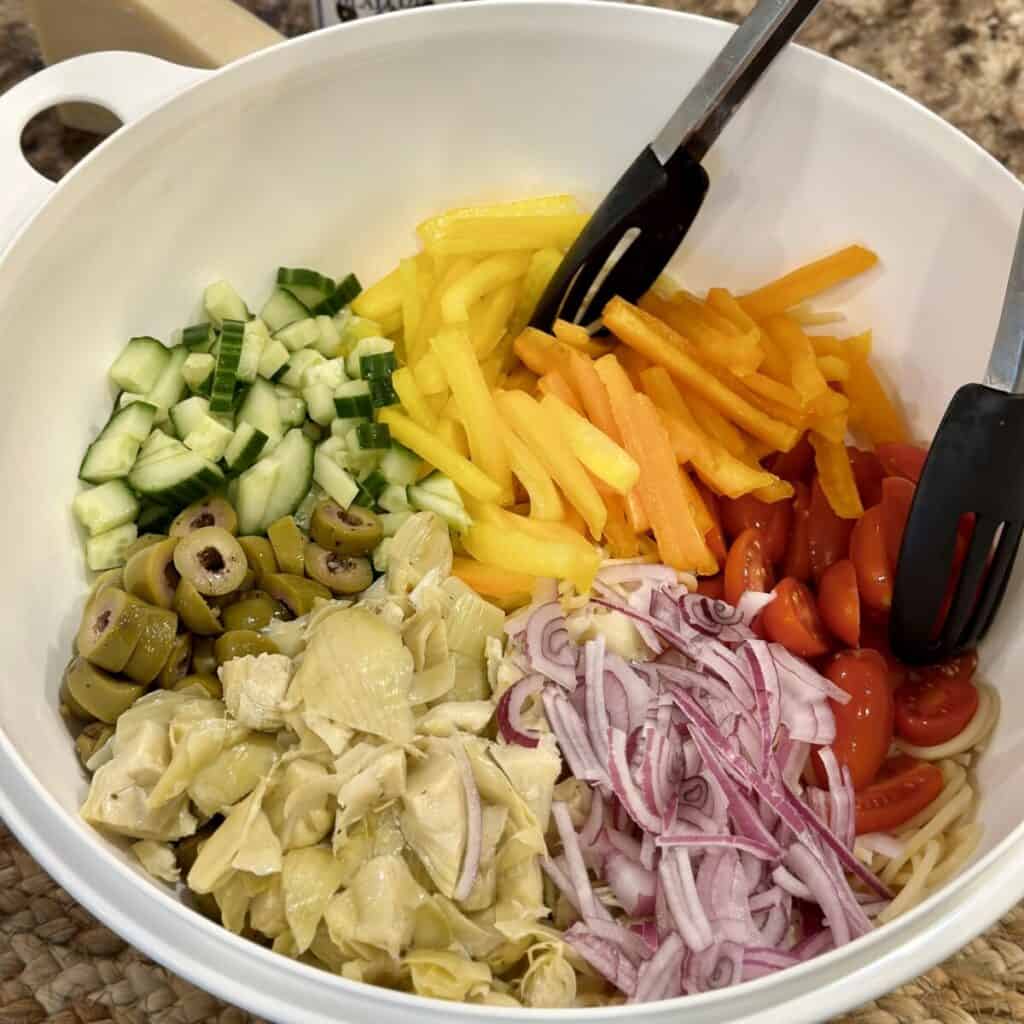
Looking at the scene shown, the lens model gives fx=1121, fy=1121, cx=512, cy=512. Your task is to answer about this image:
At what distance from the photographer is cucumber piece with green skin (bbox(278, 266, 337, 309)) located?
1.85 metres

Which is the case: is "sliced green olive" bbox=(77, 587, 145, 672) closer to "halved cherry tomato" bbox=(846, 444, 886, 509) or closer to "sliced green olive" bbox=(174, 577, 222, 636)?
"sliced green olive" bbox=(174, 577, 222, 636)

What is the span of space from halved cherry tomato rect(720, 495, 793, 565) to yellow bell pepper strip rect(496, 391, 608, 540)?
22cm

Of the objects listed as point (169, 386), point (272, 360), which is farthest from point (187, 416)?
point (272, 360)

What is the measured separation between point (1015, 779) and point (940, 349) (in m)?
0.72

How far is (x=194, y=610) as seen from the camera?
1.46 m

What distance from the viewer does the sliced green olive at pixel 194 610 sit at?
4.80 feet

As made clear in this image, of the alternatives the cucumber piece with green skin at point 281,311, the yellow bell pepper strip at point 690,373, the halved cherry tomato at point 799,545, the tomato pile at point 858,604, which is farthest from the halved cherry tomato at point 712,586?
the cucumber piece with green skin at point 281,311

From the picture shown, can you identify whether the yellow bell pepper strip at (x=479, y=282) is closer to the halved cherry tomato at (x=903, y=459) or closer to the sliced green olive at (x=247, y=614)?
the sliced green olive at (x=247, y=614)

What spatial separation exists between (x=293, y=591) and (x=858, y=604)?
0.80 meters

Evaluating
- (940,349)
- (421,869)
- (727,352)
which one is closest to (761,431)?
(727,352)

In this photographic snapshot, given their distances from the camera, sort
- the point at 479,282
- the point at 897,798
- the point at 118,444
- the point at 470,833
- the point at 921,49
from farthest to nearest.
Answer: the point at 921,49
the point at 479,282
the point at 118,444
the point at 897,798
the point at 470,833

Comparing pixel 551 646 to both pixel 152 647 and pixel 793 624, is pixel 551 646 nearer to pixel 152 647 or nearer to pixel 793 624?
pixel 793 624

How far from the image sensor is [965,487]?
4.57 feet

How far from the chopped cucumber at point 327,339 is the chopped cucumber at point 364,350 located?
5cm
